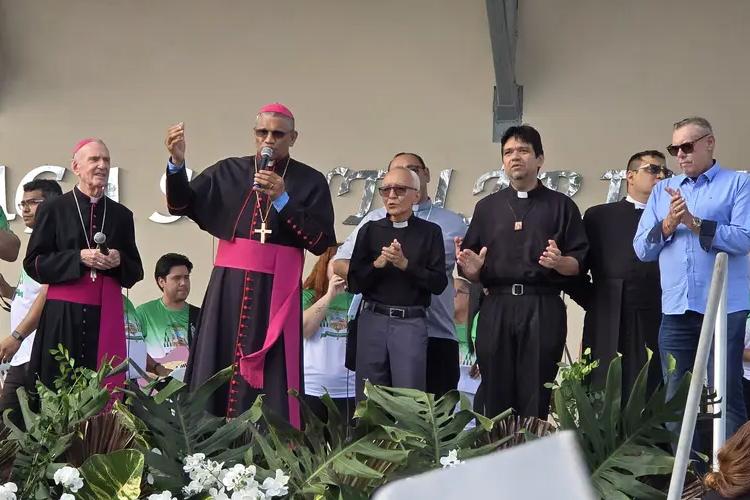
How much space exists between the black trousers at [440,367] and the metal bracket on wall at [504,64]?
9.78 feet

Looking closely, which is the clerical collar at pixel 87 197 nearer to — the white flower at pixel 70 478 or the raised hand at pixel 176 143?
the raised hand at pixel 176 143

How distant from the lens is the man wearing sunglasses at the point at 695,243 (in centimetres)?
467

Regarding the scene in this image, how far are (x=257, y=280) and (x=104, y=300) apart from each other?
89 centimetres

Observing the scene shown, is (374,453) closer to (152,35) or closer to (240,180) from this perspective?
(240,180)

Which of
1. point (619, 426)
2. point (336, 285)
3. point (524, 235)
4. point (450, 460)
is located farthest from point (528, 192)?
point (450, 460)

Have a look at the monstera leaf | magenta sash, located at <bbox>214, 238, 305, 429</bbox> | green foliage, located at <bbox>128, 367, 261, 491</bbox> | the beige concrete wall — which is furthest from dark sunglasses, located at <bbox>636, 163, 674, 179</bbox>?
the monstera leaf

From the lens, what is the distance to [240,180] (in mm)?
4879

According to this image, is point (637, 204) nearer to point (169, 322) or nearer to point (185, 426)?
point (169, 322)

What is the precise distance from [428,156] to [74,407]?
21.0ft

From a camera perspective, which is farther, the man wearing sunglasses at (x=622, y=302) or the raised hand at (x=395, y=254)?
the man wearing sunglasses at (x=622, y=302)

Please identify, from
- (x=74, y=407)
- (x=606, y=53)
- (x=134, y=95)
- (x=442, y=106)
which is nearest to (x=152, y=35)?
(x=134, y=95)

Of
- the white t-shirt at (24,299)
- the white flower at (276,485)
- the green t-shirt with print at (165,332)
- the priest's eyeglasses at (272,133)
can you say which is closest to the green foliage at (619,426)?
the white flower at (276,485)

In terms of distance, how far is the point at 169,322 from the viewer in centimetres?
720

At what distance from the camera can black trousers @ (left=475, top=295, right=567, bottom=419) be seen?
502 cm
